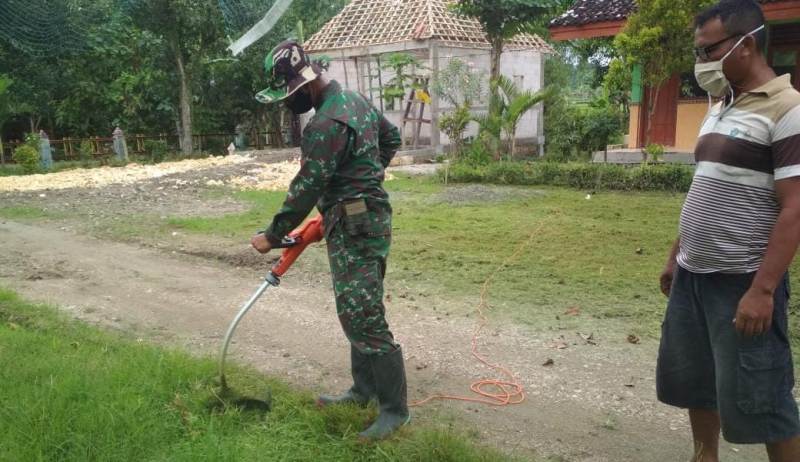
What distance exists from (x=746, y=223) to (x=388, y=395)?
171cm

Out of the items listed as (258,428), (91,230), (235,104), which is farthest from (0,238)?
(235,104)

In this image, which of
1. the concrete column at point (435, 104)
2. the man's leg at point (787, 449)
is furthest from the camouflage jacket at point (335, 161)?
the concrete column at point (435, 104)

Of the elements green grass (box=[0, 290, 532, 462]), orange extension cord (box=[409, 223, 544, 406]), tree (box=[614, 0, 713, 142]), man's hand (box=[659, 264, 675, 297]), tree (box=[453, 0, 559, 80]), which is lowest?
orange extension cord (box=[409, 223, 544, 406])

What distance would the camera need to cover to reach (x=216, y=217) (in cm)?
940

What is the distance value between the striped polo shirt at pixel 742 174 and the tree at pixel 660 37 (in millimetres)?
8809

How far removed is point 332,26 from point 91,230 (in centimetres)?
1339

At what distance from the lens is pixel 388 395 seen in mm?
3082

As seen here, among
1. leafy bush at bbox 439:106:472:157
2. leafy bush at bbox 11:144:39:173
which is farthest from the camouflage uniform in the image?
leafy bush at bbox 11:144:39:173

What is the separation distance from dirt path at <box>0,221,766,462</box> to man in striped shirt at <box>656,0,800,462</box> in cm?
75

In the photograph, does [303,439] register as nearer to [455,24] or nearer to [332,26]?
[455,24]

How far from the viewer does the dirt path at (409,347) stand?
3.18 meters

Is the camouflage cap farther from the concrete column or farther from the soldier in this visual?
the concrete column

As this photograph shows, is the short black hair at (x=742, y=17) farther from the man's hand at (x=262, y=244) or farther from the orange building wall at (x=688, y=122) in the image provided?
the orange building wall at (x=688, y=122)

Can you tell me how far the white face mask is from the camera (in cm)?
234
